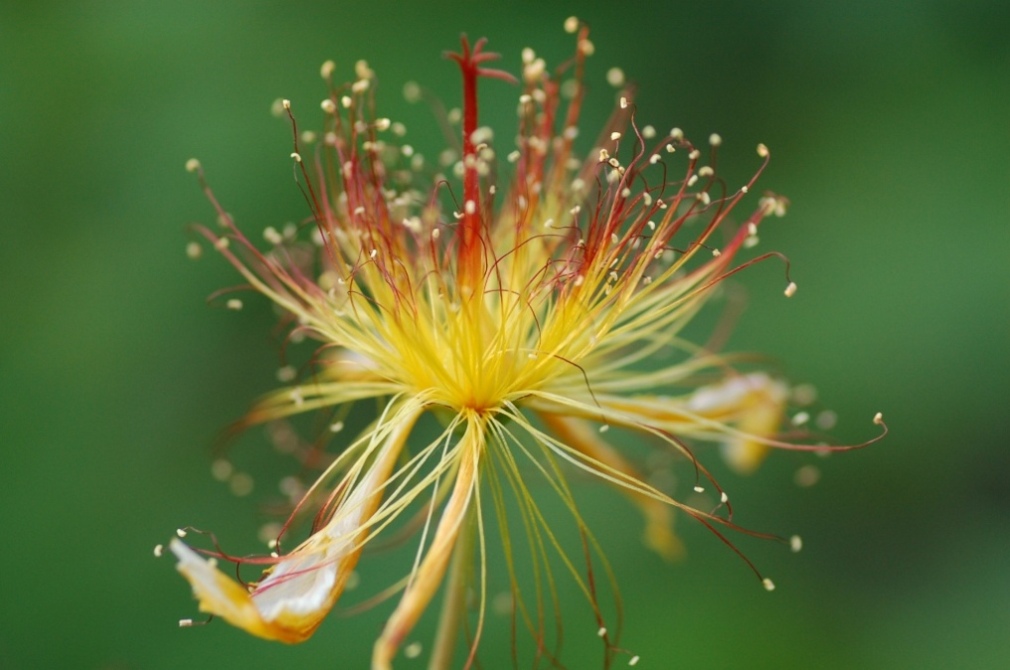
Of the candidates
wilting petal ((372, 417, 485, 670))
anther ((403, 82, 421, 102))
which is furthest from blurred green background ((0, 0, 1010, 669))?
wilting petal ((372, 417, 485, 670))

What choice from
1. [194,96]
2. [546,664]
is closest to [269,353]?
[194,96]

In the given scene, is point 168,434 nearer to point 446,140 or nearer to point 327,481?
point 327,481

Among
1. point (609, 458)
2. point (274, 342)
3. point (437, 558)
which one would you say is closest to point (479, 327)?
point (437, 558)

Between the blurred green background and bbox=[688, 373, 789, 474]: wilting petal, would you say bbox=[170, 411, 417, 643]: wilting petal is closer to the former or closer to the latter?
bbox=[688, 373, 789, 474]: wilting petal

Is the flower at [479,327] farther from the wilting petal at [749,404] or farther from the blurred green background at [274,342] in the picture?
the blurred green background at [274,342]

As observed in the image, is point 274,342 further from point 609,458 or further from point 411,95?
point 609,458
